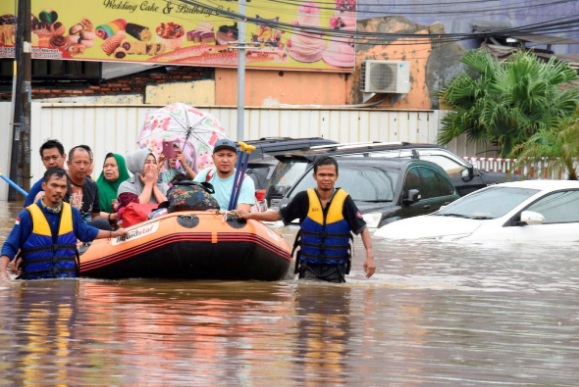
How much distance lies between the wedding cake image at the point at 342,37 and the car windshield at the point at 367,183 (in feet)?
60.5

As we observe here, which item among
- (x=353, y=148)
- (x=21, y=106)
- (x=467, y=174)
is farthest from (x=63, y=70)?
(x=467, y=174)

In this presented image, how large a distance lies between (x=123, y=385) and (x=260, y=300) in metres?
3.99

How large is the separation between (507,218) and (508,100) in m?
18.5

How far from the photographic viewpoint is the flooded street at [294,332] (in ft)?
24.7

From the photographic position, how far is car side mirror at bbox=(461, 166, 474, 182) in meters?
21.7

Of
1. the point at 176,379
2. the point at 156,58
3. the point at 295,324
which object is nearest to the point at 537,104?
the point at 156,58

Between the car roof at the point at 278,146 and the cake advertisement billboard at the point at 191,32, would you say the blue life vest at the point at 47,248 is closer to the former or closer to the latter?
the car roof at the point at 278,146

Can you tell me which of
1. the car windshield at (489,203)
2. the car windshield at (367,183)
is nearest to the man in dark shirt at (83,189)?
the car windshield at (489,203)

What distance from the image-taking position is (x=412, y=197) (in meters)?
18.4

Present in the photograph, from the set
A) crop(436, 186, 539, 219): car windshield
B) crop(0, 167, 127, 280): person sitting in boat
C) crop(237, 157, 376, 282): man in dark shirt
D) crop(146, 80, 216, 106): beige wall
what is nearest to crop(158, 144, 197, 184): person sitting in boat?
crop(436, 186, 539, 219): car windshield

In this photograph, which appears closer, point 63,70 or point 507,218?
point 507,218

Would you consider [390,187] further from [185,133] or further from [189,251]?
[189,251]

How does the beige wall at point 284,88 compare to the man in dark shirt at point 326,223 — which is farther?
the beige wall at point 284,88

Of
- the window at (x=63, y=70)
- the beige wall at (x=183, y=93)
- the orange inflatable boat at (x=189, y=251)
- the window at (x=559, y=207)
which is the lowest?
the orange inflatable boat at (x=189, y=251)
